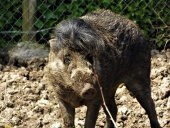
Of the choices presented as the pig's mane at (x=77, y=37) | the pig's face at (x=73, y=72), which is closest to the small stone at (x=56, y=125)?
the pig's face at (x=73, y=72)

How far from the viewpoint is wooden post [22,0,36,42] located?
25.3ft

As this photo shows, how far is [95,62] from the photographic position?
16.9 ft

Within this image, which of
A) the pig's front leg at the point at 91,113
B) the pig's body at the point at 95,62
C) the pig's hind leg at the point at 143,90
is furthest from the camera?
the pig's hind leg at the point at 143,90

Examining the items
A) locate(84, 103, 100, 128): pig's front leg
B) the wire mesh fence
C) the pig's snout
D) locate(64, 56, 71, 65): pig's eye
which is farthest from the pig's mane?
the wire mesh fence

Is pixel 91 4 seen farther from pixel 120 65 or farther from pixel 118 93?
pixel 120 65

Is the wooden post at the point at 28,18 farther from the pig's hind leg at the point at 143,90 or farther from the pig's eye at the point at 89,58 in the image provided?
the pig's eye at the point at 89,58

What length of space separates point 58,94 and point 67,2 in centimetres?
290

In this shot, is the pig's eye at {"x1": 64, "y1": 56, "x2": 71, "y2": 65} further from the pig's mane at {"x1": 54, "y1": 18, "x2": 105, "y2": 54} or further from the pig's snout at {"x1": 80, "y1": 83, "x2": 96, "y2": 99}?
the pig's snout at {"x1": 80, "y1": 83, "x2": 96, "y2": 99}

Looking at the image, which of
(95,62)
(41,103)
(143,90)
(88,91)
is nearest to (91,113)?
(95,62)

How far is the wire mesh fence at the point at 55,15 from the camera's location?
7.77 meters

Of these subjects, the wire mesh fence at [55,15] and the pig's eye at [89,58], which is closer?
the pig's eye at [89,58]

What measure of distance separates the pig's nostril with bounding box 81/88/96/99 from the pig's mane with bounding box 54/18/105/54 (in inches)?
15.3

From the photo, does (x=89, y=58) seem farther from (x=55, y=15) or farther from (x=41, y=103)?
(x=55, y=15)

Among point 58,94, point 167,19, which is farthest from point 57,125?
point 167,19
